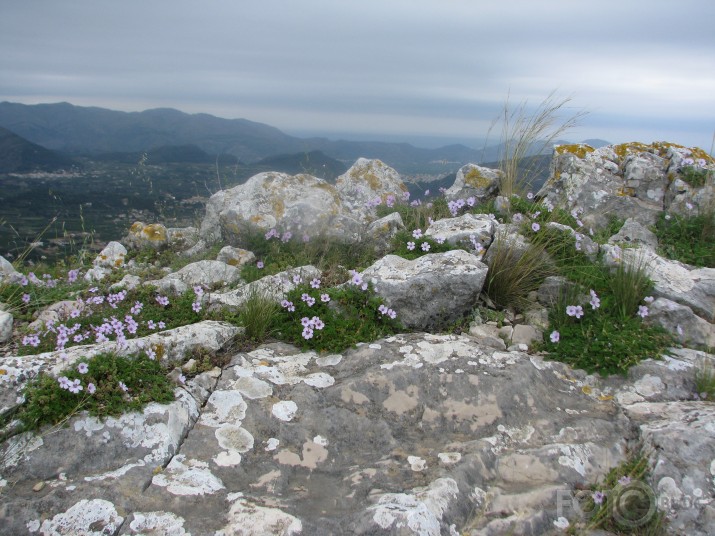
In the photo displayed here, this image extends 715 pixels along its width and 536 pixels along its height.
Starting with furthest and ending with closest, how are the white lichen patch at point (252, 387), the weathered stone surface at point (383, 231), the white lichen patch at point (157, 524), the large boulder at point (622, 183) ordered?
the large boulder at point (622, 183)
the weathered stone surface at point (383, 231)
the white lichen patch at point (252, 387)
the white lichen patch at point (157, 524)

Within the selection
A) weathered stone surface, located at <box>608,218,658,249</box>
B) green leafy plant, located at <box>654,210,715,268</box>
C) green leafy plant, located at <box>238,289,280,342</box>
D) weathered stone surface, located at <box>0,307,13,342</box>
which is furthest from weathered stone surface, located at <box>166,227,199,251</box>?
green leafy plant, located at <box>654,210,715,268</box>

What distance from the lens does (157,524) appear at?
9.66ft

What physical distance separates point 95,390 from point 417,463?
2.75 m

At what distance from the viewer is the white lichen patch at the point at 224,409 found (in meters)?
3.99

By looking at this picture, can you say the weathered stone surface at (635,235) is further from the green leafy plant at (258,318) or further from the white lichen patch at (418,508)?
the white lichen patch at (418,508)

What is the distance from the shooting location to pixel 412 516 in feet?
9.75

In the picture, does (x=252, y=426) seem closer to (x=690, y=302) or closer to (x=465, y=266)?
(x=465, y=266)

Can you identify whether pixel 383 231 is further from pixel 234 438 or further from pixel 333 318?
pixel 234 438

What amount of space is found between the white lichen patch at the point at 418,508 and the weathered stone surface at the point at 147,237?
32.4 ft

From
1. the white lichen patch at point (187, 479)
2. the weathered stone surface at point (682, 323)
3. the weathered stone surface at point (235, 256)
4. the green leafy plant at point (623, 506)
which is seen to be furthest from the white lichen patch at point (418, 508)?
the weathered stone surface at point (235, 256)

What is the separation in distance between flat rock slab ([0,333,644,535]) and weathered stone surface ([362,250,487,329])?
705 mm

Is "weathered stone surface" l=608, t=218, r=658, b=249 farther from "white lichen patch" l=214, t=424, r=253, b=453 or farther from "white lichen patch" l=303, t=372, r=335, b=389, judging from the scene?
"white lichen patch" l=214, t=424, r=253, b=453

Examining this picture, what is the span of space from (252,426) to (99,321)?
2854 mm

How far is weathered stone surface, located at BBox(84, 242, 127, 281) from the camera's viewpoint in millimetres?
8030
